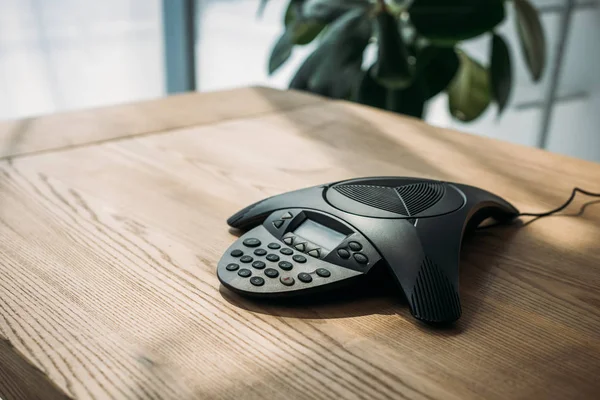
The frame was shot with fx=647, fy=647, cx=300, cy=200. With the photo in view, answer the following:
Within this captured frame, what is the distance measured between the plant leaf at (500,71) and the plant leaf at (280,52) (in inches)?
23.7

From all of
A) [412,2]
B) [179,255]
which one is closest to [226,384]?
[179,255]

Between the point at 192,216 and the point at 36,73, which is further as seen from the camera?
the point at 36,73

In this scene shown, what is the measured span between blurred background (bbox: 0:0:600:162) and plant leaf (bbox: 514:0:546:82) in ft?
1.04

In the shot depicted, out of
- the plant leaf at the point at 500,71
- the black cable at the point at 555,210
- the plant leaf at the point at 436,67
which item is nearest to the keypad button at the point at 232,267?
the black cable at the point at 555,210

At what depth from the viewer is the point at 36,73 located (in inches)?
84.7

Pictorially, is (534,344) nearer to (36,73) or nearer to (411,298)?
(411,298)

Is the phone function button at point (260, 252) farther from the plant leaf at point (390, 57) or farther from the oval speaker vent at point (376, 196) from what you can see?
the plant leaf at point (390, 57)

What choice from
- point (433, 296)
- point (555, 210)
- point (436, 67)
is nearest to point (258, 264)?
point (433, 296)

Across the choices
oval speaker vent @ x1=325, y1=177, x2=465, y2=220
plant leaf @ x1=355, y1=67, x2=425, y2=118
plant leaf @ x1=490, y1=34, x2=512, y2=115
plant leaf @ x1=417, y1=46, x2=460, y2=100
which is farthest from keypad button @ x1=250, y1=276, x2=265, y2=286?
plant leaf @ x1=490, y1=34, x2=512, y2=115

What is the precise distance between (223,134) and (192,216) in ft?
1.08

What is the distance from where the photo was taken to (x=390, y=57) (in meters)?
1.56

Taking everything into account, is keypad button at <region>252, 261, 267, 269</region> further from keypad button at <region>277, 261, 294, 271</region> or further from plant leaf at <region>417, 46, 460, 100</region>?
plant leaf at <region>417, 46, 460, 100</region>

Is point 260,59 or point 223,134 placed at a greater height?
point 223,134

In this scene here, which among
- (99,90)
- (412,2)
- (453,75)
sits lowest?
(99,90)
